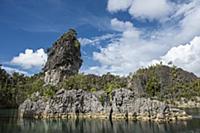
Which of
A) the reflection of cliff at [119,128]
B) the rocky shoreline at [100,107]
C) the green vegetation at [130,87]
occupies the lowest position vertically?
the reflection of cliff at [119,128]

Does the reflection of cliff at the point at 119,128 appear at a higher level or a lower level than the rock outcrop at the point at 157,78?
lower

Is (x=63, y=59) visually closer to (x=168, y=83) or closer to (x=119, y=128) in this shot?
(x=168, y=83)

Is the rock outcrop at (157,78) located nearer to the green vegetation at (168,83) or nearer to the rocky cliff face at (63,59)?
the green vegetation at (168,83)

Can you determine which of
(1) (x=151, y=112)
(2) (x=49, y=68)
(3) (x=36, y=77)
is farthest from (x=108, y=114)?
(3) (x=36, y=77)

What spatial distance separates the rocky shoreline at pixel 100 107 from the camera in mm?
69000

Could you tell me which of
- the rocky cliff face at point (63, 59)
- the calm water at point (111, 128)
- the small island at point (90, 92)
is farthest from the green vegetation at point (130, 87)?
the calm water at point (111, 128)

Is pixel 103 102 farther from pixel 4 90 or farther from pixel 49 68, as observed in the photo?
pixel 49 68

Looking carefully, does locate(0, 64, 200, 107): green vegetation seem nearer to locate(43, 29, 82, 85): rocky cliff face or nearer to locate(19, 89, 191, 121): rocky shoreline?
locate(43, 29, 82, 85): rocky cliff face

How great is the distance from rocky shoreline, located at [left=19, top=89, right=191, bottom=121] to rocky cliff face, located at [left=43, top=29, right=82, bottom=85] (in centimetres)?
4081

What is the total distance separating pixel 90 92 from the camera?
3516 inches

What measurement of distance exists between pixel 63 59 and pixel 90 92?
48.8 meters

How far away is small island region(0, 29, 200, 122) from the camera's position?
74.0m

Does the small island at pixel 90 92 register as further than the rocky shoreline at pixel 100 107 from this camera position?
Yes

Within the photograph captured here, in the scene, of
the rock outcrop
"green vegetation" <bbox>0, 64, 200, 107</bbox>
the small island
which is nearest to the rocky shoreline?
the small island
